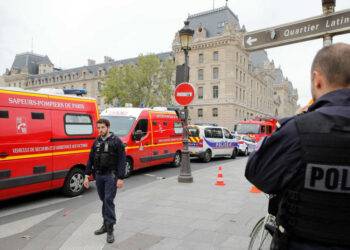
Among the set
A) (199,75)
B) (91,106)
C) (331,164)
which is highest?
(199,75)

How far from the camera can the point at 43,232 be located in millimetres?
4816

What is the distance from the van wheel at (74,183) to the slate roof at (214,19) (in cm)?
4621

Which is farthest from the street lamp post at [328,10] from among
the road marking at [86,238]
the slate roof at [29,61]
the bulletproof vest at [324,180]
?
the slate roof at [29,61]

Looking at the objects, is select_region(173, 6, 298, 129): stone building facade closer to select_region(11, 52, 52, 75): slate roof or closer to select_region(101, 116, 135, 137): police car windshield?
select_region(101, 116, 135, 137): police car windshield

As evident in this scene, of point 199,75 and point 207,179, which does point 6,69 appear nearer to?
point 199,75

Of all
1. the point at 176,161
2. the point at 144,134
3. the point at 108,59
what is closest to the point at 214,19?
the point at 108,59

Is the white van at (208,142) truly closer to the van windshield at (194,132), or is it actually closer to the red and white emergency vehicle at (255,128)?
the van windshield at (194,132)

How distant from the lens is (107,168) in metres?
4.51

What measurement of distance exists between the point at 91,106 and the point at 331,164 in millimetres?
7368

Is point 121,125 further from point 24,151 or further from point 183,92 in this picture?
point 24,151

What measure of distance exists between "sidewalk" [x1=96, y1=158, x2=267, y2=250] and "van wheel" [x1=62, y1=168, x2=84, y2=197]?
1.26 metres

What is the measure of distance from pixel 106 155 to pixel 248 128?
2255 cm

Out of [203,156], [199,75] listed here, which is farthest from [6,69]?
[203,156]

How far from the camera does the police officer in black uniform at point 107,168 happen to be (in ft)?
14.6
